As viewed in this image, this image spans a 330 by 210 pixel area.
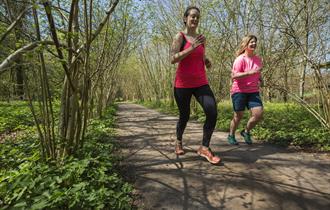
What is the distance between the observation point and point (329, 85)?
14.3 feet

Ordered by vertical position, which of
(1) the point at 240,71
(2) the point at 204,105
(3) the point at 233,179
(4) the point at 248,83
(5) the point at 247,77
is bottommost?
(3) the point at 233,179

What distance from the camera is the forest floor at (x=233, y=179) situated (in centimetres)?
197

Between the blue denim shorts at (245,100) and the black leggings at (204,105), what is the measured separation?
2.97 ft

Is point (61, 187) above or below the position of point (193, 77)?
below

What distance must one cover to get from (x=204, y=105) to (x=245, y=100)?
114 centimetres

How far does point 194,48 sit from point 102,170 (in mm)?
1776

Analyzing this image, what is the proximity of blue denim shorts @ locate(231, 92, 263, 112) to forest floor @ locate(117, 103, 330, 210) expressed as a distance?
0.67m

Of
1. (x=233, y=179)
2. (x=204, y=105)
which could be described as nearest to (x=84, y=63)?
(x=204, y=105)

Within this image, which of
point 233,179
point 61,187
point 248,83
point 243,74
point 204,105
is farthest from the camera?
point 248,83

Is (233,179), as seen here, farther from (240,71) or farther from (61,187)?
(240,71)

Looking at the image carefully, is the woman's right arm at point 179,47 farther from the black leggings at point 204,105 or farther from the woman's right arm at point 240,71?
the woman's right arm at point 240,71

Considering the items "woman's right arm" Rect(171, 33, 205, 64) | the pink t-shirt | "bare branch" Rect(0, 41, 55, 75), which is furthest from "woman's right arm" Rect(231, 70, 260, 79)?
"bare branch" Rect(0, 41, 55, 75)

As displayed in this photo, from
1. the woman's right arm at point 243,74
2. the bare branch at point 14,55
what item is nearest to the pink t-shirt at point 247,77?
the woman's right arm at point 243,74

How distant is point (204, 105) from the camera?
3.02m
